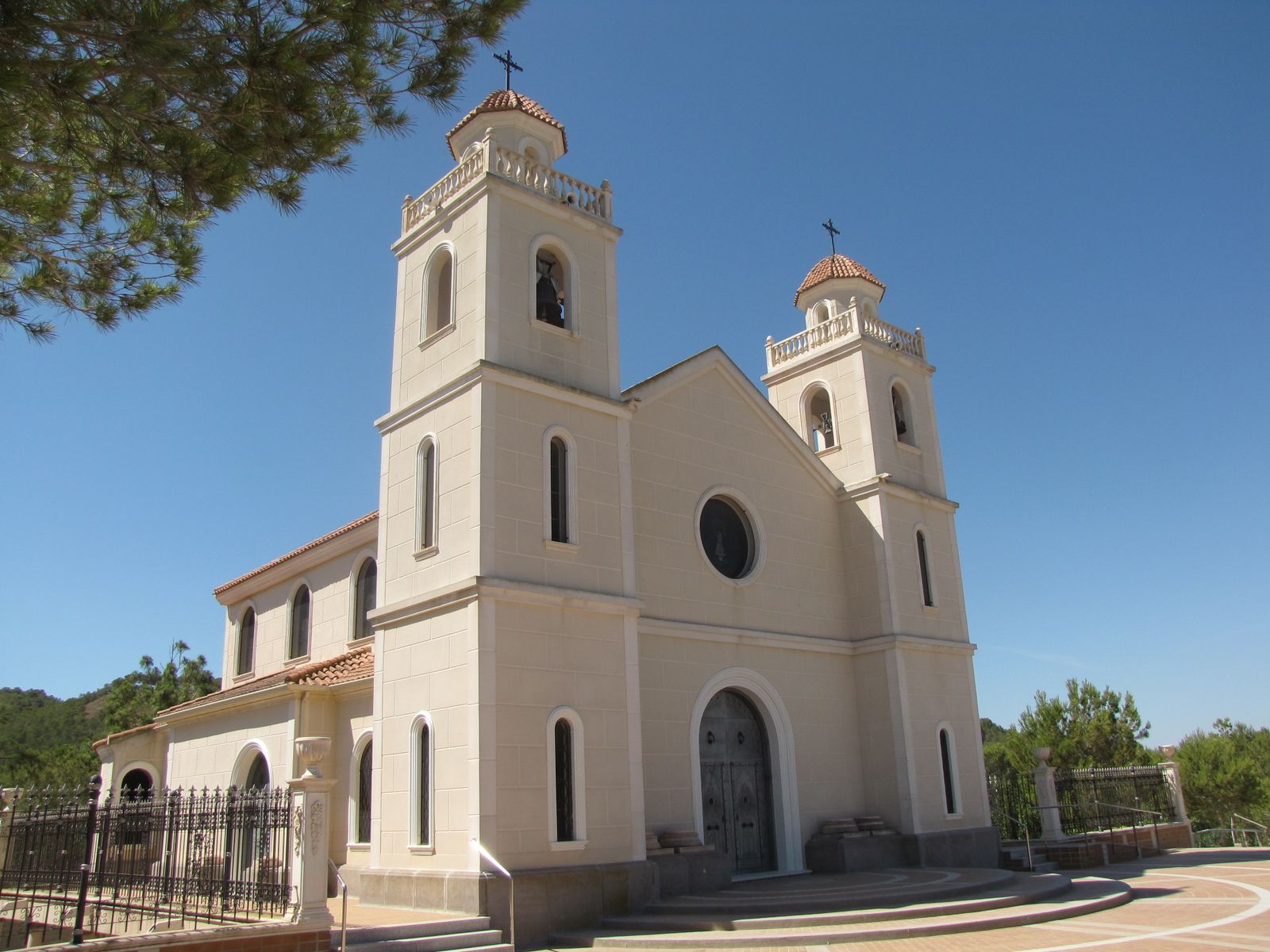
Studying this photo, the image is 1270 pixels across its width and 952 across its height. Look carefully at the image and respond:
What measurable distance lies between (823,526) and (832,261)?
23.5 feet

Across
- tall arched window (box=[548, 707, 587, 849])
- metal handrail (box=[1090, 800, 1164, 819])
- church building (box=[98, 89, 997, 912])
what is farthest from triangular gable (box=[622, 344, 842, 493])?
metal handrail (box=[1090, 800, 1164, 819])

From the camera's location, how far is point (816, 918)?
1405cm

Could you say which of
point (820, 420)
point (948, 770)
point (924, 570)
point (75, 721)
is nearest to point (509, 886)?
point (948, 770)

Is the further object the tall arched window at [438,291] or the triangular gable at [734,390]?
the triangular gable at [734,390]

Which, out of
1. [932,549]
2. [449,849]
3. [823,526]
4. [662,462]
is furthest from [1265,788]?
[449,849]

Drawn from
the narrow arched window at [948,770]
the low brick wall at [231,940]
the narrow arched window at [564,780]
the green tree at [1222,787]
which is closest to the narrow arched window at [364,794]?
the narrow arched window at [564,780]

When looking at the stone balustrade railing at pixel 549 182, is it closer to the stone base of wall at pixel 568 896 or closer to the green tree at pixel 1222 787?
the stone base of wall at pixel 568 896

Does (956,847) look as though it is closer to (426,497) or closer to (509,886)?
(509,886)

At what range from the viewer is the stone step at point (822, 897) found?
14617mm

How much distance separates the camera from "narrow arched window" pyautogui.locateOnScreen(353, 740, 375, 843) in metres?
17.6

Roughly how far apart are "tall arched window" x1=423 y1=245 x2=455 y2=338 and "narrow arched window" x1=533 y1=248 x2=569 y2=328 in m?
1.56

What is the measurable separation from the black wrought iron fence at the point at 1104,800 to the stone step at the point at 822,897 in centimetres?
900

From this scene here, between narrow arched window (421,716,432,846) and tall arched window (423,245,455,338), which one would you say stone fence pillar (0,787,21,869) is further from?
tall arched window (423,245,455,338)

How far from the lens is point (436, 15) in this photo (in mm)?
9570
